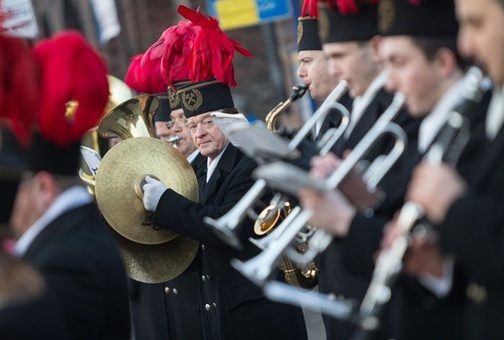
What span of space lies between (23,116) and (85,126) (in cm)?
22

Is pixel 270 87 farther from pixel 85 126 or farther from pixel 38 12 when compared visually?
pixel 85 126

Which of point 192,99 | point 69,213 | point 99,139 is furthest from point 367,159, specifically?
point 99,139

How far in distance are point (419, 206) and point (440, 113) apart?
1.13 ft

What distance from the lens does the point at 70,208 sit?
15.3ft

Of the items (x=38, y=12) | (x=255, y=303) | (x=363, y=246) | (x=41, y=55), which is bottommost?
(x=38, y=12)

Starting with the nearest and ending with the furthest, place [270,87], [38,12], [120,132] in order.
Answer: [120,132] → [270,87] → [38,12]

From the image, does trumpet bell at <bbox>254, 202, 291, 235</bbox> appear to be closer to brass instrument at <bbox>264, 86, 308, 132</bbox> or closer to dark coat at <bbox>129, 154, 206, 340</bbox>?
brass instrument at <bbox>264, 86, 308, 132</bbox>

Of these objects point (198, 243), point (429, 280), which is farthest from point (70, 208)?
point (198, 243)

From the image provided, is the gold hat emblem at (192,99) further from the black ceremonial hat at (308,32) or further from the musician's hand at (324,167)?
the musician's hand at (324,167)

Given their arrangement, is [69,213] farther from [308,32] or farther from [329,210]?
[308,32]

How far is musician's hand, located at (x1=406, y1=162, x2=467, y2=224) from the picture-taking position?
4195 millimetres

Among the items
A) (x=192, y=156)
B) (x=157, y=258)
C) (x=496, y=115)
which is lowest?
(x=157, y=258)

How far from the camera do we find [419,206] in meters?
4.41

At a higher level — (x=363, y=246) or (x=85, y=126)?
(x=85, y=126)
